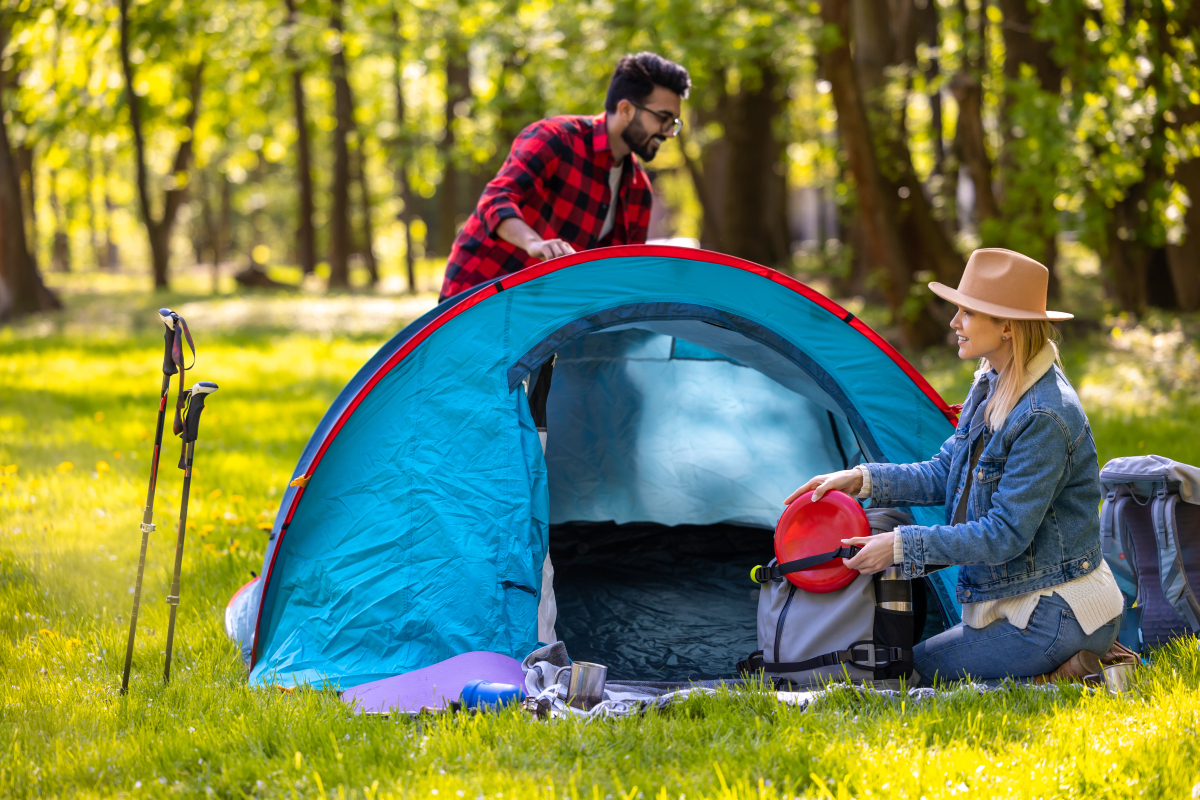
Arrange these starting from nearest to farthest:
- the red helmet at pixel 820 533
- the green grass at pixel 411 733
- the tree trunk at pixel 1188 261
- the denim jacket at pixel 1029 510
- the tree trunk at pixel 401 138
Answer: the green grass at pixel 411 733
the denim jacket at pixel 1029 510
the red helmet at pixel 820 533
the tree trunk at pixel 1188 261
the tree trunk at pixel 401 138

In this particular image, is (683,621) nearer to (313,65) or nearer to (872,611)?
(872,611)

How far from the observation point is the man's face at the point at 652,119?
12.4 ft

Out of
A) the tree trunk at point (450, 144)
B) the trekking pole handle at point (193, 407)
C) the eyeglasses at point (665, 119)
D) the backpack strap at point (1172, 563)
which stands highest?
the tree trunk at point (450, 144)

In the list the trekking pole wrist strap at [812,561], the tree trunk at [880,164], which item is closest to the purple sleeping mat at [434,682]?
the trekking pole wrist strap at [812,561]

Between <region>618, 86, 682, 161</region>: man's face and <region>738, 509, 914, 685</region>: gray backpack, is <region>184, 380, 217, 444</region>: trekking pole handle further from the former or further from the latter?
<region>618, 86, 682, 161</region>: man's face

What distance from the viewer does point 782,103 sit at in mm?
13586

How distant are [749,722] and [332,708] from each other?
114cm

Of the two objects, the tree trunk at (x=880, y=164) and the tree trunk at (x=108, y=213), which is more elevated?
the tree trunk at (x=108, y=213)

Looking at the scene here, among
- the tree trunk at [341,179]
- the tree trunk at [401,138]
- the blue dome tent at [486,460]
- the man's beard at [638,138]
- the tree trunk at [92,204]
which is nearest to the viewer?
the blue dome tent at [486,460]

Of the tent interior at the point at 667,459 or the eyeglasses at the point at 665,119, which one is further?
the tent interior at the point at 667,459

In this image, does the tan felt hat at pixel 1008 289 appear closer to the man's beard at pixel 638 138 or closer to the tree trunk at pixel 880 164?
the man's beard at pixel 638 138

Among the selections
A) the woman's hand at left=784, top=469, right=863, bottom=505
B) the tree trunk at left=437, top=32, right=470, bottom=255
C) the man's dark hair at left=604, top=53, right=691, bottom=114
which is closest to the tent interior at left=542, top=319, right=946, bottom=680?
the man's dark hair at left=604, top=53, right=691, bottom=114

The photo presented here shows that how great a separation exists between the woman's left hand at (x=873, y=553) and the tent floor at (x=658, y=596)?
2.56 feet

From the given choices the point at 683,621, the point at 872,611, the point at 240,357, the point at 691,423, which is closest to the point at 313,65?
the point at 240,357
